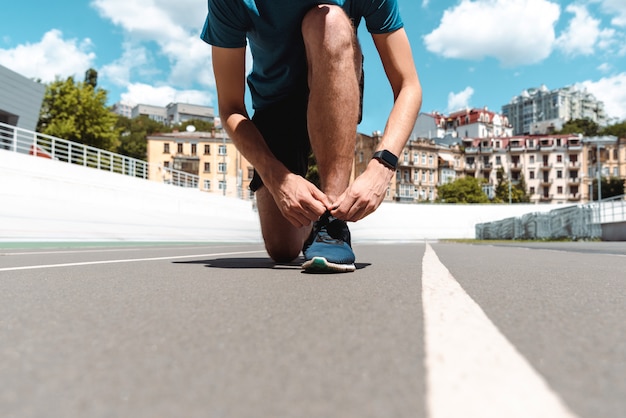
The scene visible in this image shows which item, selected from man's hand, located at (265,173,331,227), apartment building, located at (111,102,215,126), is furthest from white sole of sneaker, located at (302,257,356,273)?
apartment building, located at (111,102,215,126)

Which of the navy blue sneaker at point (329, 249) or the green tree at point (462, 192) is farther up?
the green tree at point (462, 192)

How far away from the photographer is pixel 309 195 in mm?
2443

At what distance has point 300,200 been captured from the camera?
2.44 m

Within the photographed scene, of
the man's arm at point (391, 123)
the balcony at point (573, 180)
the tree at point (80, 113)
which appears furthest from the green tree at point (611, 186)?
the man's arm at point (391, 123)

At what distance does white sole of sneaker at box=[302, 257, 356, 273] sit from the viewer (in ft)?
7.82

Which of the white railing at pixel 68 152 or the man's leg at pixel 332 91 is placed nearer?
the man's leg at pixel 332 91

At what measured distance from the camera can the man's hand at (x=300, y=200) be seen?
2.43 metres

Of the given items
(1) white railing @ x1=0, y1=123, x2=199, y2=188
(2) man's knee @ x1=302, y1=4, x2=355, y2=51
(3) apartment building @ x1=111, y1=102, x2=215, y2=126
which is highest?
(3) apartment building @ x1=111, y1=102, x2=215, y2=126

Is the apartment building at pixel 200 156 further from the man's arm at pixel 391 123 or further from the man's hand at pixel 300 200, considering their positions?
the man's hand at pixel 300 200

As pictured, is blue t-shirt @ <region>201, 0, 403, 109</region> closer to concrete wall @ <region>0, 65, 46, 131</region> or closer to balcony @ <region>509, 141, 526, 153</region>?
concrete wall @ <region>0, 65, 46, 131</region>

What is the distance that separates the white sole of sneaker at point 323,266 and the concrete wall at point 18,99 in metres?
27.5

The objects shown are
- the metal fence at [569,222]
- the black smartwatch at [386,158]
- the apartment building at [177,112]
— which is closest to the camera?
the black smartwatch at [386,158]

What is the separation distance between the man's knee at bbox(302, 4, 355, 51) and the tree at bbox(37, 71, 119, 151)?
3747cm

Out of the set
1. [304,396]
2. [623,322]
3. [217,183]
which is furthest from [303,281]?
[217,183]
